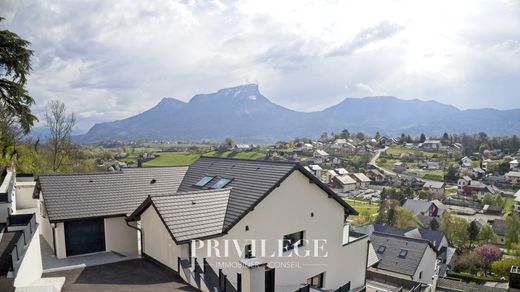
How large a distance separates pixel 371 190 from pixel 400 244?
8034cm

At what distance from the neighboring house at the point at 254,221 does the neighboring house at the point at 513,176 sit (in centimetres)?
11883

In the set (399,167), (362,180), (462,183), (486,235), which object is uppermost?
(399,167)

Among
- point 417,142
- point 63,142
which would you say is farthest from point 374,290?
point 417,142

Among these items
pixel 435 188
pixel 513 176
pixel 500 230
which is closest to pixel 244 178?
pixel 500 230

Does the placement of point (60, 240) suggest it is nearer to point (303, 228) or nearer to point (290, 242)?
point (290, 242)

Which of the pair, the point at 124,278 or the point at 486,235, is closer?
the point at 124,278

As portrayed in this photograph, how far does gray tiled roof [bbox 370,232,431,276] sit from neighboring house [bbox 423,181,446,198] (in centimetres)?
7461

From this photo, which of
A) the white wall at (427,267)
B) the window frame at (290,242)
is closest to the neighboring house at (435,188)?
the white wall at (427,267)

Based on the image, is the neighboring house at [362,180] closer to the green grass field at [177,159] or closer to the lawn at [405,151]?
the lawn at [405,151]

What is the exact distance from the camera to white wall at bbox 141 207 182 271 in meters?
11.7

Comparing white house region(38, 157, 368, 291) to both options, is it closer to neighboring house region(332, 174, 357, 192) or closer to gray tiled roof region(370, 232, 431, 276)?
gray tiled roof region(370, 232, 431, 276)

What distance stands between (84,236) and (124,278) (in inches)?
161

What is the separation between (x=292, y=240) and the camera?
14359 millimetres

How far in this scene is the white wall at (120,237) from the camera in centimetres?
1427
